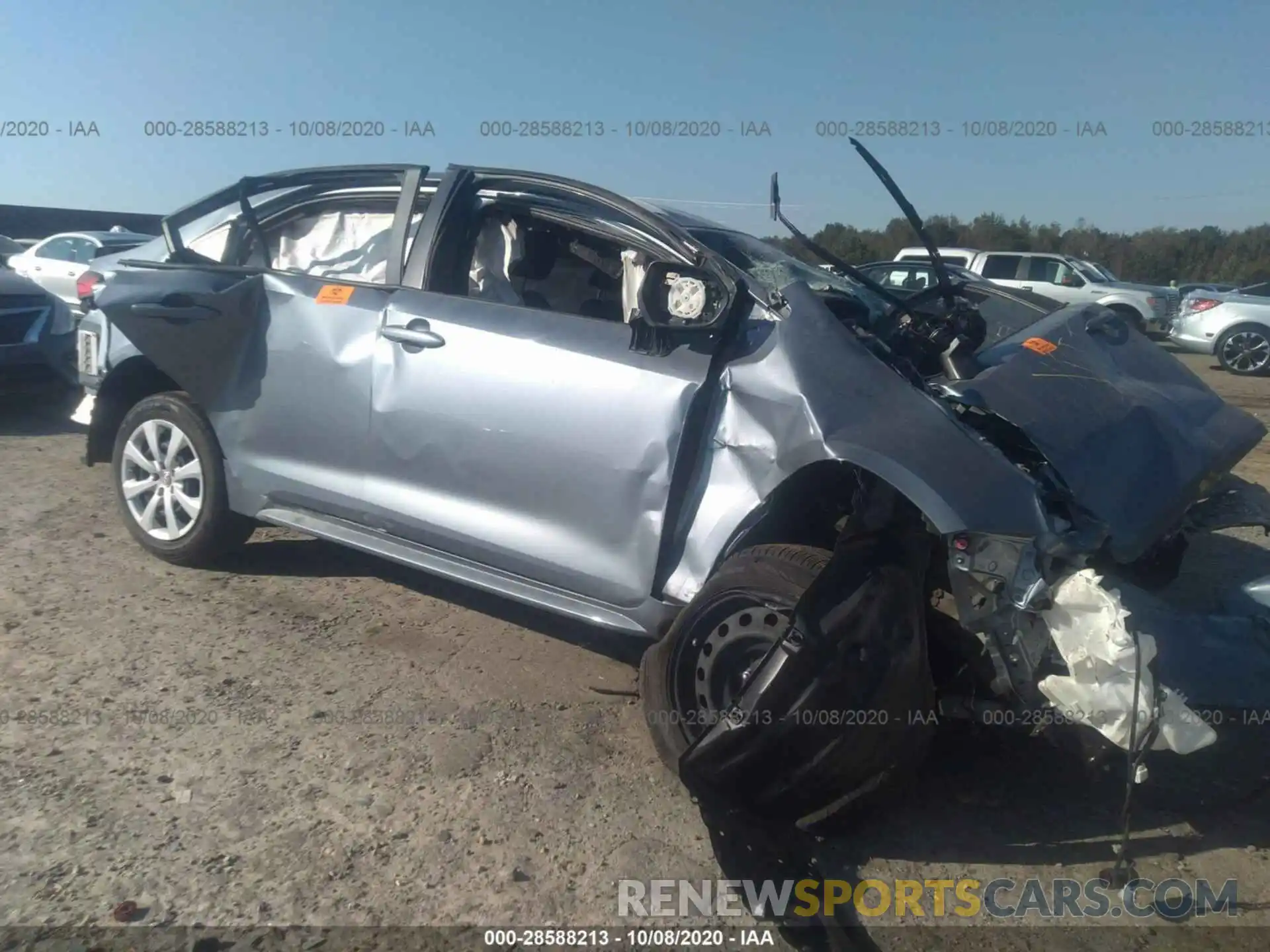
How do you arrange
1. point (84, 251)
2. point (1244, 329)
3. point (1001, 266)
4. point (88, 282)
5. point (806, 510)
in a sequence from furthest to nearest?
point (1001, 266) < point (1244, 329) < point (84, 251) < point (88, 282) < point (806, 510)

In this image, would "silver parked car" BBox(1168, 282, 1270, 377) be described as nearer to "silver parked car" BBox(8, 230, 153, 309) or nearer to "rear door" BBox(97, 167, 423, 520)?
"rear door" BBox(97, 167, 423, 520)

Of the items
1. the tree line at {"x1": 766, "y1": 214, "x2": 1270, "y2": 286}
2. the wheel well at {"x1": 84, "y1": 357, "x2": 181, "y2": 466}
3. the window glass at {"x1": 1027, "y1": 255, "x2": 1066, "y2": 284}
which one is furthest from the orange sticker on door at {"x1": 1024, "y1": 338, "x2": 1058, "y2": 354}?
the tree line at {"x1": 766, "y1": 214, "x2": 1270, "y2": 286}

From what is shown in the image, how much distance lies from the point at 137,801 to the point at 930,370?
9.57 ft

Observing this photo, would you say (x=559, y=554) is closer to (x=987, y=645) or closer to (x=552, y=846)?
(x=552, y=846)

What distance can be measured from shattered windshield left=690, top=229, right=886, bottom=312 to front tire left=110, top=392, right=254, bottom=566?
7.78 feet

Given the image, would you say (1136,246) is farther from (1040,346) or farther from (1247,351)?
(1040,346)

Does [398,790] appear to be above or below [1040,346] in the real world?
below

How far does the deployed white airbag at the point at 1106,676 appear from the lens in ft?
8.57

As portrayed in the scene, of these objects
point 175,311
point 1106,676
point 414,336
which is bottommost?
point 1106,676

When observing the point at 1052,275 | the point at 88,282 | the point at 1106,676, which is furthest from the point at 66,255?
the point at 1052,275

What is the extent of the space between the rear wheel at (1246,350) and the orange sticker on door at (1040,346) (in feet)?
43.7

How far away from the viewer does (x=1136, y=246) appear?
132 feet

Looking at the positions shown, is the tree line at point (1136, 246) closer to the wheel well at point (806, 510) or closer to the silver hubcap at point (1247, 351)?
the silver hubcap at point (1247, 351)

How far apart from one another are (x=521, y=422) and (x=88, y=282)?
3.05 meters
